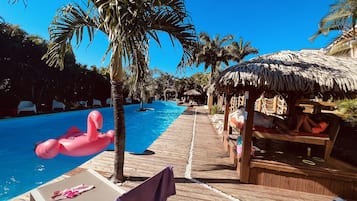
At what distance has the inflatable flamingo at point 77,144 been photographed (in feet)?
7.42

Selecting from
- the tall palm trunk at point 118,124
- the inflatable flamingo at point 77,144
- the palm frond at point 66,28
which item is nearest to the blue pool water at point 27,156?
the tall palm trunk at point 118,124

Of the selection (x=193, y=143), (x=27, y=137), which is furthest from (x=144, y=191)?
(x=27, y=137)

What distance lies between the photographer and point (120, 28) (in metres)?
2.70

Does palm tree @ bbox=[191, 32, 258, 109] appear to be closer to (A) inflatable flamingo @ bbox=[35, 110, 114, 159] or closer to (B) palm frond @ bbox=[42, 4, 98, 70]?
(B) palm frond @ bbox=[42, 4, 98, 70]

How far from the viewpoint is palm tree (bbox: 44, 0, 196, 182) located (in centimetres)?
276

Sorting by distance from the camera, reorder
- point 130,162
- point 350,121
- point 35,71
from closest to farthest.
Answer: point 130,162 → point 350,121 → point 35,71

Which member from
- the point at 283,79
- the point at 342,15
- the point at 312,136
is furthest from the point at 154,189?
the point at 342,15

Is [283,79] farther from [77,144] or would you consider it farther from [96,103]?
[96,103]

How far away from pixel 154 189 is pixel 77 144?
1.10 meters

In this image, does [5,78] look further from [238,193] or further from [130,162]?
[238,193]

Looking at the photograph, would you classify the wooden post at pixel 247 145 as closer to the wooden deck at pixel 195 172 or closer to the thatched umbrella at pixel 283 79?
the thatched umbrella at pixel 283 79

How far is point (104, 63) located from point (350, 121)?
8452 millimetres

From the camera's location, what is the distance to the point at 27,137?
8672 mm

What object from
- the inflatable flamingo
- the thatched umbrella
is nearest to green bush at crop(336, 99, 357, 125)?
the thatched umbrella
